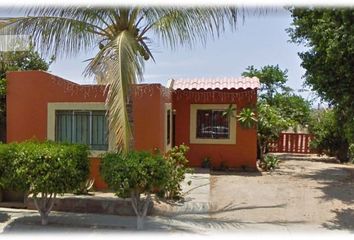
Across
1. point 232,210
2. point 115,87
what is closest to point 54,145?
point 115,87

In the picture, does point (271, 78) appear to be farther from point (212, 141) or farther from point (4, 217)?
point (4, 217)

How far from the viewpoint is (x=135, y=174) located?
574cm

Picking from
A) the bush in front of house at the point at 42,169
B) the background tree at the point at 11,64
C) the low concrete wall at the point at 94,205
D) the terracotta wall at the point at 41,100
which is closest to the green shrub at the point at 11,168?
the bush in front of house at the point at 42,169

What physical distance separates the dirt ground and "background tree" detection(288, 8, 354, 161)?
5.19 ft

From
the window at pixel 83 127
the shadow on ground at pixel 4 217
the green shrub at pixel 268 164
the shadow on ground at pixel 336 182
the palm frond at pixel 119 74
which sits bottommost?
the shadow on ground at pixel 4 217

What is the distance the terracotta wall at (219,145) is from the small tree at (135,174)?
263 inches

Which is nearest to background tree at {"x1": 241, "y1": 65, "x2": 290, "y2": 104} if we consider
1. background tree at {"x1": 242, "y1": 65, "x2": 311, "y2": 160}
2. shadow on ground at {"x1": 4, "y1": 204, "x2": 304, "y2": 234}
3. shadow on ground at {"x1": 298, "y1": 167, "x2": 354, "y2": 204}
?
background tree at {"x1": 242, "y1": 65, "x2": 311, "y2": 160}

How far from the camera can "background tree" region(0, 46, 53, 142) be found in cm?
696

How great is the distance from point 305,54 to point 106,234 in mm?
5742

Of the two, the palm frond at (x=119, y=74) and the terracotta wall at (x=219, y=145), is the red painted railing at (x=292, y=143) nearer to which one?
the terracotta wall at (x=219, y=145)

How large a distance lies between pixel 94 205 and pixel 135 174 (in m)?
1.70

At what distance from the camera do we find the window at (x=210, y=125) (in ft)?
41.5

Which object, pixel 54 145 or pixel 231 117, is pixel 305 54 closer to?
pixel 231 117

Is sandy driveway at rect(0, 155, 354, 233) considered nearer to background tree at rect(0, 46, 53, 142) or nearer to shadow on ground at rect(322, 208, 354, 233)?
shadow on ground at rect(322, 208, 354, 233)
